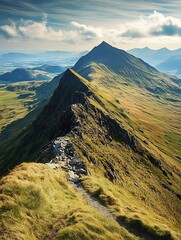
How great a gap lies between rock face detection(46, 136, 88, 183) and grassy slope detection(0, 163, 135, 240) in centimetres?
1295

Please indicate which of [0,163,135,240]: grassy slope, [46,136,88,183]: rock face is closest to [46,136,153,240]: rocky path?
[46,136,88,183]: rock face

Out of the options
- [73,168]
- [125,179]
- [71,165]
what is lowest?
[125,179]

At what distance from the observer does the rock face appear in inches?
1965

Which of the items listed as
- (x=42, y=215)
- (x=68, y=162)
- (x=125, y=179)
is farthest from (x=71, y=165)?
(x=125, y=179)

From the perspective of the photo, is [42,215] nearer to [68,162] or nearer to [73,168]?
[73,168]

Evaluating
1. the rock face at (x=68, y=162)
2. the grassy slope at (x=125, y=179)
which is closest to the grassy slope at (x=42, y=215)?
the grassy slope at (x=125, y=179)

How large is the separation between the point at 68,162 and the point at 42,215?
24.7 metres

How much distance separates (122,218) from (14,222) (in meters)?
15.5

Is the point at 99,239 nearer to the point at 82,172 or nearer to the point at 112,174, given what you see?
the point at 82,172

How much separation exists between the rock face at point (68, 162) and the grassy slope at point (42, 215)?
42.5 ft

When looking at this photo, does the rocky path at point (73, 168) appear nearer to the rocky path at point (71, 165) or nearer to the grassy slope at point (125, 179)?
the rocky path at point (71, 165)

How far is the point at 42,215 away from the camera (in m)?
30.3

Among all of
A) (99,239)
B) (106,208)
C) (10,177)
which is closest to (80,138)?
(106,208)

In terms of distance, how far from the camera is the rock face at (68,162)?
164 feet
